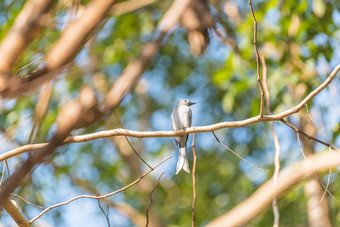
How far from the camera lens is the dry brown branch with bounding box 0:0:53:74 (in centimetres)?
73

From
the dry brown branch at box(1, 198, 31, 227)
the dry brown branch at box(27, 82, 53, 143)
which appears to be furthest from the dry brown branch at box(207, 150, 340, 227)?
the dry brown branch at box(1, 198, 31, 227)

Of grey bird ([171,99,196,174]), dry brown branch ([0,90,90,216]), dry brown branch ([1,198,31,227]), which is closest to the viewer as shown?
dry brown branch ([0,90,90,216])

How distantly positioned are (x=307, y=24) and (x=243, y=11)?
2.31 m

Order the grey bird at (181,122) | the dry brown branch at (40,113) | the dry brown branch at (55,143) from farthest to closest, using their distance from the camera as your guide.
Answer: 1. the grey bird at (181,122)
2. the dry brown branch at (40,113)
3. the dry brown branch at (55,143)

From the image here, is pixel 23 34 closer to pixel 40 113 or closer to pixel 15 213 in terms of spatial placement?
pixel 40 113

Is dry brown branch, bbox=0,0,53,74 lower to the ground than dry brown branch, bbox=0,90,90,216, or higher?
higher

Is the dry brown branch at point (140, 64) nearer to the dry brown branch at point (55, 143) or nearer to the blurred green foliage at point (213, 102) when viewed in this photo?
the dry brown branch at point (55, 143)

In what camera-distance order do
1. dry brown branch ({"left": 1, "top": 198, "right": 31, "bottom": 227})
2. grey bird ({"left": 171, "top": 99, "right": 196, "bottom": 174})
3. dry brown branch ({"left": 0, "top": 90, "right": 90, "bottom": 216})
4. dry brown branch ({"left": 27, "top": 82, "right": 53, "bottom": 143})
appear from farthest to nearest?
grey bird ({"left": 171, "top": 99, "right": 196, "bottom": 174}), dry brown branch ({"left": 1, "top": 198, "right": 31, "bottom": 227}), dry brown branch ({"left": 27, "top": 82, "right": 53, "bottom": 143}), dry brown branch ({"left": 0, "top": 90, "right": 90, "bottom": 216})

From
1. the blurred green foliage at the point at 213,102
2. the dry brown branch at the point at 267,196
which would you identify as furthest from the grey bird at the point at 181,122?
the dry brown branch at the point at 267,196

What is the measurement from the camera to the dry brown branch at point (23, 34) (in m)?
0.73

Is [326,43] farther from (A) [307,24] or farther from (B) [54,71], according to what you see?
(B) [54,71]

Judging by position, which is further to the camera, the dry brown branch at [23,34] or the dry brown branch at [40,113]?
the dry brown branch at [40,113]

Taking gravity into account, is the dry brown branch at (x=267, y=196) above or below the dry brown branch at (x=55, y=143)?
below

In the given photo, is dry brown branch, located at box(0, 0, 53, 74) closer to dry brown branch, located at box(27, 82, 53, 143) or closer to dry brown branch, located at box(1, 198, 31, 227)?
dry brown branch, located at box(27, 82, 53, 143)
